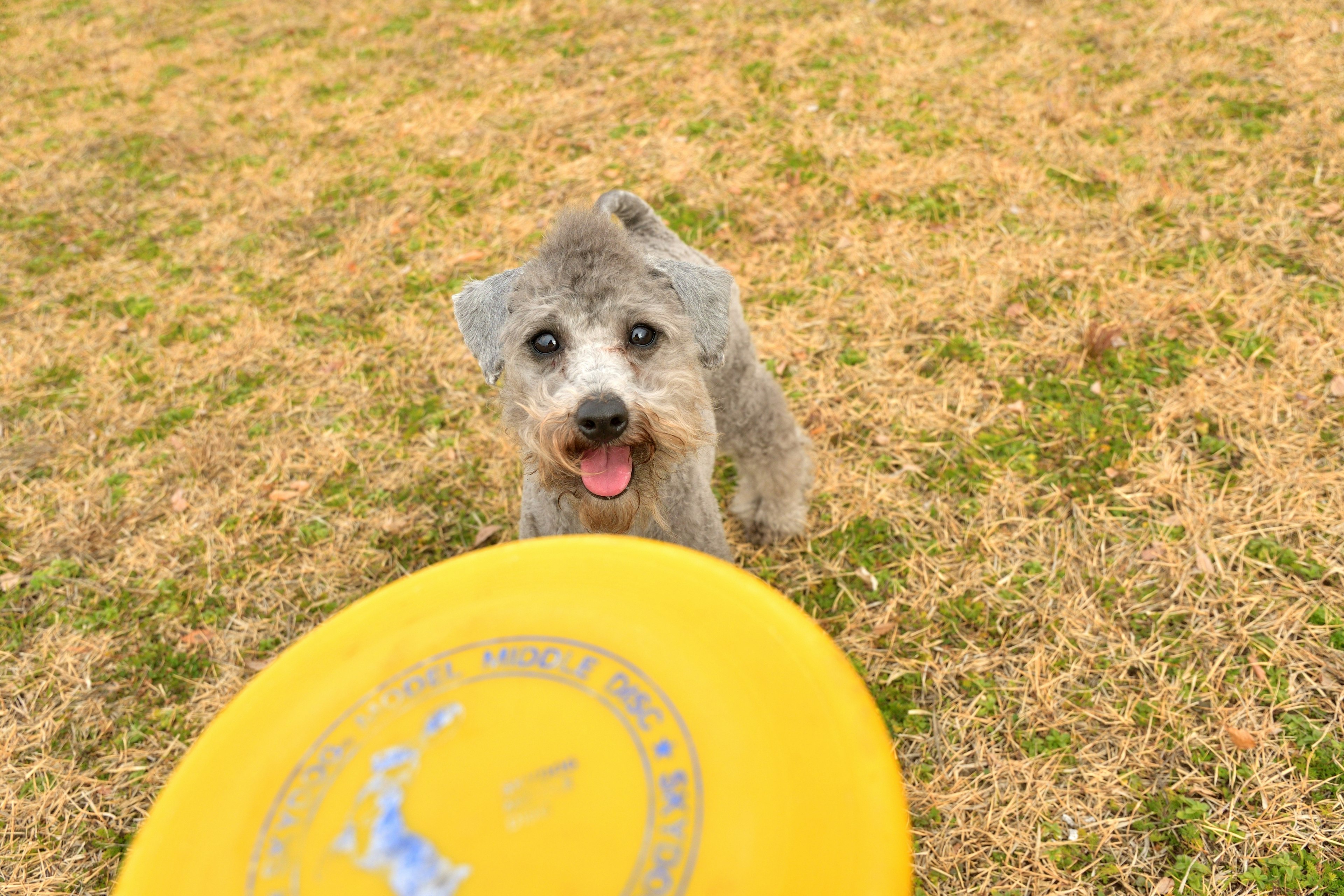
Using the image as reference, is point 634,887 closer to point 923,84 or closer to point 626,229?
point 626,229

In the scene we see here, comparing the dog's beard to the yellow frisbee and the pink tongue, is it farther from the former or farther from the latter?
the yellow frisbee

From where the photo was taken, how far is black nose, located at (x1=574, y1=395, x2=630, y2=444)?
117 inches

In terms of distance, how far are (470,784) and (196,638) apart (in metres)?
3.42

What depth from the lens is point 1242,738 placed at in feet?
11.1

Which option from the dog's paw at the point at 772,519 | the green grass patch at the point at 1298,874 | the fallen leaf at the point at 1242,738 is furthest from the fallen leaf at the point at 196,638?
the fallen leaf at the point at 1242,738

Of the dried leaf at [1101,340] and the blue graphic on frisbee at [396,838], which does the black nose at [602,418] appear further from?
the dried leaf at [1101,340]

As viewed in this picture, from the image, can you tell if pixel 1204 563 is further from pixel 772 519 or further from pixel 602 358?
pixel 602 358

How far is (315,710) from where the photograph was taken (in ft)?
7.53

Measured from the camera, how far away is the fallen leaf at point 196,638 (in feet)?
14.6

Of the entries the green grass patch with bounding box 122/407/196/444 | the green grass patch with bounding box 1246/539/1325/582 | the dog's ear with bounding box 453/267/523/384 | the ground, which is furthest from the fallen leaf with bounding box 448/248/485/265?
the green grass patch with bounding box 1246/539/1325/582

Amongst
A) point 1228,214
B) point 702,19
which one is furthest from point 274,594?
point 702,19

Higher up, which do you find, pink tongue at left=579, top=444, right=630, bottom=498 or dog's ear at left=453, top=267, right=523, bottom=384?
dog's ear at left=453, top=267, right=523, bottom=384

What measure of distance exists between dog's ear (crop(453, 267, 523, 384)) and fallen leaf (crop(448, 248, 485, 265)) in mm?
3428

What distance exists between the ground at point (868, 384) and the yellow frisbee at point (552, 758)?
183 centimetres
